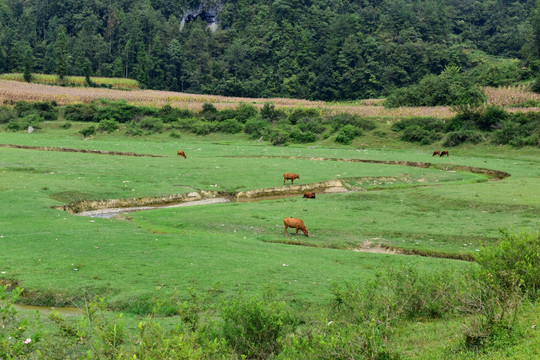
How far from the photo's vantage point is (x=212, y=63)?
13825 cm

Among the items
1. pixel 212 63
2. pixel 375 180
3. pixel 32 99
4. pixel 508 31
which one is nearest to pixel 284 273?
pixel 375 180

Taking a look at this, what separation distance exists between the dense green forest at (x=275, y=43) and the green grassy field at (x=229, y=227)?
86080mm

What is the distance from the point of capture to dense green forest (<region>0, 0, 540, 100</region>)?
427 feet

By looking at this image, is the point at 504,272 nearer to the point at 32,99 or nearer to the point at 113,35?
the point at 32,99

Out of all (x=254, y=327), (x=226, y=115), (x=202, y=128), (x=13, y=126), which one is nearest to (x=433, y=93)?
(x=226, y=115)

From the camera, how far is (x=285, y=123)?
72.4 meters

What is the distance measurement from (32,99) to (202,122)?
30.3 m

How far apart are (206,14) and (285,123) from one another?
10925 centimetres

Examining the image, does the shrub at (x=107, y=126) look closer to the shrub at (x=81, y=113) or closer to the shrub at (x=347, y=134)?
the shrub at (x=81, y=113)

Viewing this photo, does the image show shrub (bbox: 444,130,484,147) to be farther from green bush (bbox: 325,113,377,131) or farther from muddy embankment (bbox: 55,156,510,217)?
muddy embankment (bbox: 55,156,510,217)

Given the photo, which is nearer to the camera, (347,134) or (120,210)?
(120,210)

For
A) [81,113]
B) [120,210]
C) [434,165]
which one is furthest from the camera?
[81,113]

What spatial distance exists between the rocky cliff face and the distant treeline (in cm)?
9299

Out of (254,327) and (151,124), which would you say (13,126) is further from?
(254,327)
